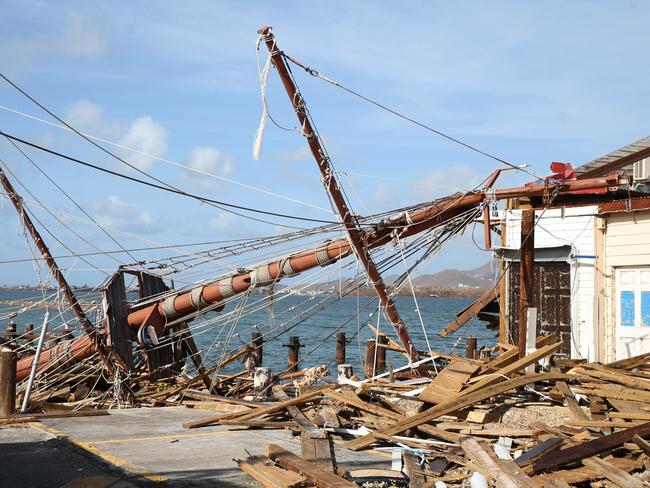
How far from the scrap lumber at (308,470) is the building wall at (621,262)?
1081 centimetres

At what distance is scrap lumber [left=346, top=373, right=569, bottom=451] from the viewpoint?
34.8 feet

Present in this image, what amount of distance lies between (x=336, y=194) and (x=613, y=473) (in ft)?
30.7

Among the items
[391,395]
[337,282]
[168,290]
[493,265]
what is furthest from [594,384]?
[168,290]

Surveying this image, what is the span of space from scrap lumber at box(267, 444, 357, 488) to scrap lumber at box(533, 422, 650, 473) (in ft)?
7.64

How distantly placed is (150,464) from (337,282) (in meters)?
8.68

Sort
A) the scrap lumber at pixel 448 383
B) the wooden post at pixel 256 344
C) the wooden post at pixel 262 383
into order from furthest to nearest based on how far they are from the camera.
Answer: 1. the wooden post at pixel 256 344
2. the wooden post at pixel 262 383
3. the scrap lumber at pixel 448 383

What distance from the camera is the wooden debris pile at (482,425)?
8789 mm

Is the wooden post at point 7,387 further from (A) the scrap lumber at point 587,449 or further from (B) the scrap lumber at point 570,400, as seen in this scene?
(B) the scrap lumber at point 570,400

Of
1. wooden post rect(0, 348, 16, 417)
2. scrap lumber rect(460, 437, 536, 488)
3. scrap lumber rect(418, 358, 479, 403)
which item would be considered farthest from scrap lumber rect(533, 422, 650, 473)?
wooden post rect(0, 348, 16, 417)

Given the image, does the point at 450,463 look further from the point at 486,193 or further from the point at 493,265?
the point at 493,265

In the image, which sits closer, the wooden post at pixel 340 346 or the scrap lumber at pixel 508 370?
the scrap lumber at pixel 508 370

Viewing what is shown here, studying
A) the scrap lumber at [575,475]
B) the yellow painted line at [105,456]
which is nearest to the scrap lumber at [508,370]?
the scrap lumber at [575,475]

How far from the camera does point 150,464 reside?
31.0 ft

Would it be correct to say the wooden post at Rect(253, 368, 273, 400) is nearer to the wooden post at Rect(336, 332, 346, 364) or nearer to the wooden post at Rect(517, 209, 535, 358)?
the wooden post at Rect(517, 209, 535, 358)
